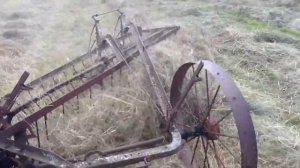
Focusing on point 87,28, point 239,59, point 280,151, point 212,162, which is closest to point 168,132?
point 212,162

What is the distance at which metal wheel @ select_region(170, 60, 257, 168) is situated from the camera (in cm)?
228

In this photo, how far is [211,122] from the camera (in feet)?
9.39

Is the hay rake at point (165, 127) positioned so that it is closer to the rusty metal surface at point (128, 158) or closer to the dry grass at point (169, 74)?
the rusty metal surface at point (128, 158)

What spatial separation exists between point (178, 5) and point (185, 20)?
886mm

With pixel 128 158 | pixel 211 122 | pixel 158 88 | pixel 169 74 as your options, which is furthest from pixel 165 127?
pixel 169 74

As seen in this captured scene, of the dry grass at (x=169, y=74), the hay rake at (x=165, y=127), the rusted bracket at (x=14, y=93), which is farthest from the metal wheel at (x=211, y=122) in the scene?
the rusted bracket at (x=14, y=93)

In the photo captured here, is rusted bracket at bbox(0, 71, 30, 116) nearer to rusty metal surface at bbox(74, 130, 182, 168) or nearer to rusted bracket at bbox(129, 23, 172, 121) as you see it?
rusty metal surface at bbox(74, 130, 182, 168)

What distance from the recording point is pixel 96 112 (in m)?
3.62

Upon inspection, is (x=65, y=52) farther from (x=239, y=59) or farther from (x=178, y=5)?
(x=178, y=5)

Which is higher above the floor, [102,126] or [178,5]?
[178,5]

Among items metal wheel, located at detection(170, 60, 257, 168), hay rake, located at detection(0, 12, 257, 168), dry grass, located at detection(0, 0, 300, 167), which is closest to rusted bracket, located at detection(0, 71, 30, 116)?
hay rake, located at detection(0, 12, 257, 168)

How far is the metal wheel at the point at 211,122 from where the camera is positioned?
89.7 inches

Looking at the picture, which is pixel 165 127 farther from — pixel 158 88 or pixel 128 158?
pixel 128 158

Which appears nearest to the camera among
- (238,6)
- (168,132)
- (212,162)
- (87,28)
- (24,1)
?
(168,132)
